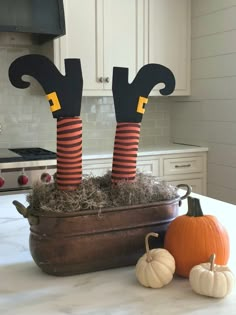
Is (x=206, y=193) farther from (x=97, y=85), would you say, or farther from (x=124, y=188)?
(x=124, y=188)

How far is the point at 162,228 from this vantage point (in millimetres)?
1085

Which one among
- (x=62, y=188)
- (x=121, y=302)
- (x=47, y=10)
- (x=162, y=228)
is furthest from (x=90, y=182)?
(x=47, y=10)

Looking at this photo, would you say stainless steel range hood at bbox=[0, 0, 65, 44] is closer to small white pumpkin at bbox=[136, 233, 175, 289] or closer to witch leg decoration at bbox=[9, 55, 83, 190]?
witch leg decoration at bbox=[9, 55, 83, 190]

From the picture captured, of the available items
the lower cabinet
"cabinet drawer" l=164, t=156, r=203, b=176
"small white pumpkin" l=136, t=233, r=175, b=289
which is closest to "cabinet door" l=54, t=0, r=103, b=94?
the lower cabinet

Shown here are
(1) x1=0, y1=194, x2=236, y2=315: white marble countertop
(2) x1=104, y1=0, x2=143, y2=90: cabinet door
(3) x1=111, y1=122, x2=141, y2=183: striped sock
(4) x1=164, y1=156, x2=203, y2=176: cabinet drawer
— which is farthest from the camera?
(4) x1=164, y1=156, x2=203, y2=176: cabinet drawer

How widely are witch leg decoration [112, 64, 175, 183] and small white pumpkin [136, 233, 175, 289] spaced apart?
0.69ft

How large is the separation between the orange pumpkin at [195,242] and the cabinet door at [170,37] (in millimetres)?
2721

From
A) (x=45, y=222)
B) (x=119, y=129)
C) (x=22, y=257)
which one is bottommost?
(x=22, y=257)

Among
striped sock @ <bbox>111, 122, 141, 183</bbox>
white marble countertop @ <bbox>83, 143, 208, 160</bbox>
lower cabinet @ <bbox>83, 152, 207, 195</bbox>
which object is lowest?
lower cabinet @ <bbox>83, 152, 207, 195</bbox>

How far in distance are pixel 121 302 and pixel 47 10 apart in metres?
2.53

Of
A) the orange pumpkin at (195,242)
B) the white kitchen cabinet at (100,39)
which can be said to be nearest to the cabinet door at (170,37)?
the white kitchen cabinet at (100,39)

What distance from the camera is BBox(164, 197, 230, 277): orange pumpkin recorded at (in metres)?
0.97

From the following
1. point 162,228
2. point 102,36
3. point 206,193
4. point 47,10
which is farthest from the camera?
point 206,193

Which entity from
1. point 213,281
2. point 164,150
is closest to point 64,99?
point 213,281
